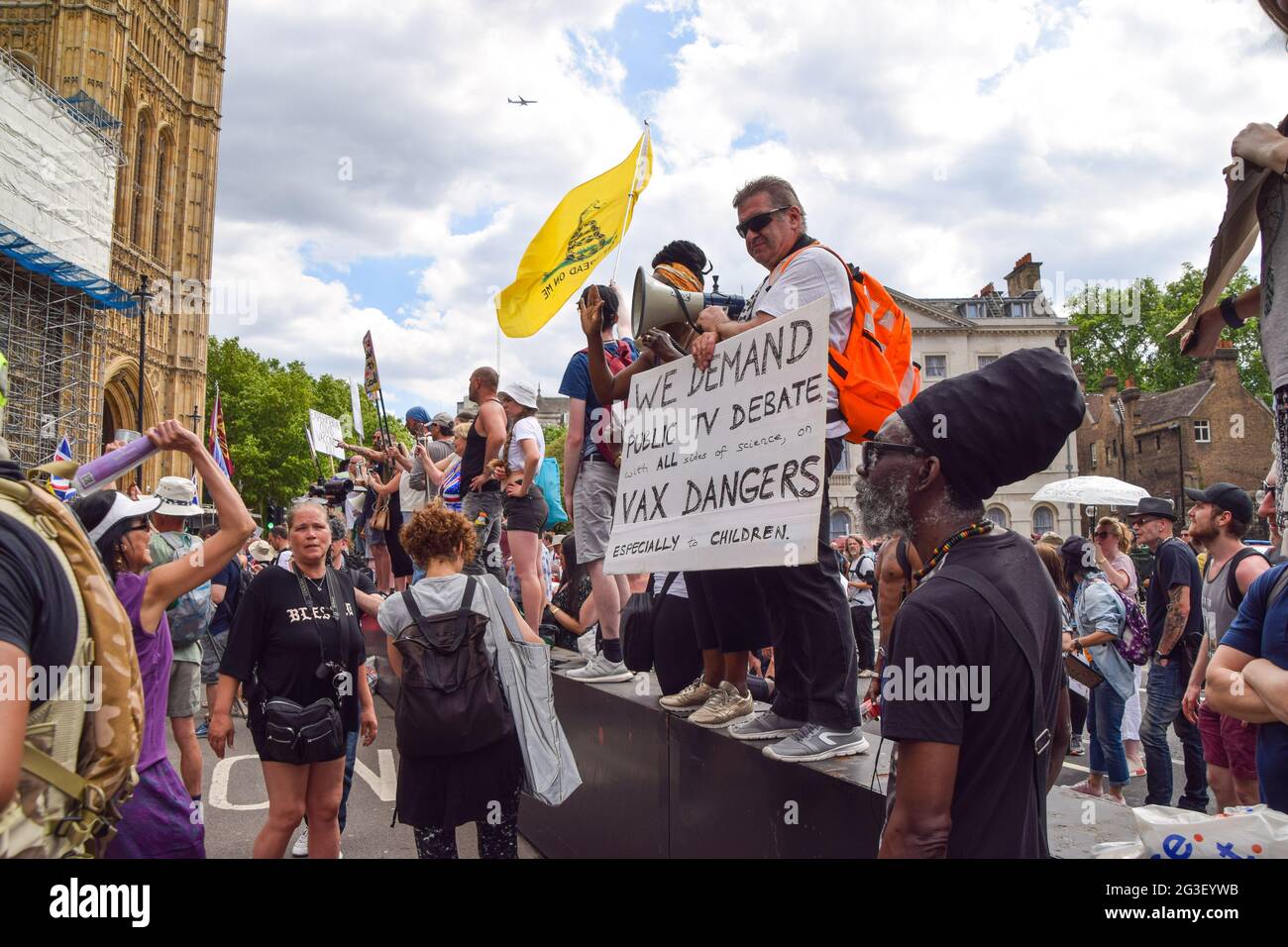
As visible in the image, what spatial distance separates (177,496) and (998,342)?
58.5m

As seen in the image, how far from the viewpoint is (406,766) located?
13.6 ft

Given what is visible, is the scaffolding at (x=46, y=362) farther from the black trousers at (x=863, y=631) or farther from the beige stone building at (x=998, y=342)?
the beige stone building at (x=998, y=342)

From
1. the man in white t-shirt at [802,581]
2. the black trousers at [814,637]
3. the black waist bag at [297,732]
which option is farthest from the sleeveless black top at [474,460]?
the black trousers at [814,637]

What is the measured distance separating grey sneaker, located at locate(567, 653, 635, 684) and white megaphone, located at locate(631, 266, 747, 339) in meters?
2.36

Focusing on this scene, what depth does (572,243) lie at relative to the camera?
598cm

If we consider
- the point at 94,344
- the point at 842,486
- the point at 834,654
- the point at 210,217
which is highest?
the point at 210,217

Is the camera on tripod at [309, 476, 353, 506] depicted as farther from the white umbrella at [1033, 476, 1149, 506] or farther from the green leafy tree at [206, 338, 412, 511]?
the green leafy tree at [206, 338, 412, 511]

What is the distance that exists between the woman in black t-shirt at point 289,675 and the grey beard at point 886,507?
3.41 meters

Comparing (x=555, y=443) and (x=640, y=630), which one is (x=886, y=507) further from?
(x=555, y=443)
